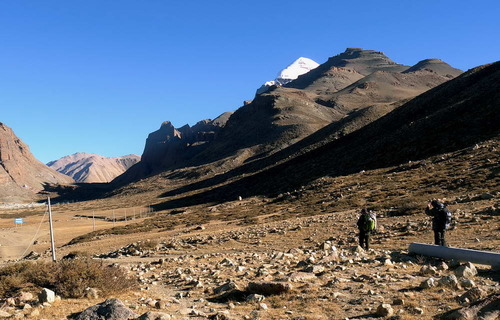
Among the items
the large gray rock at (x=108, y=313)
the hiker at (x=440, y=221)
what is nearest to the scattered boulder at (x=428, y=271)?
the hiker at (x=440, y=221)

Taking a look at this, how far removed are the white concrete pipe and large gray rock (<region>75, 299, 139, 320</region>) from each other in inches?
342

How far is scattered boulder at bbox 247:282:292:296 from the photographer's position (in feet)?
29.3

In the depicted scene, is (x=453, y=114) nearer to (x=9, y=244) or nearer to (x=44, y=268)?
(x=44, y=268)

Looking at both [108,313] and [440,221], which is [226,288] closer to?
[108,313]

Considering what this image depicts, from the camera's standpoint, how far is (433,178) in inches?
1405

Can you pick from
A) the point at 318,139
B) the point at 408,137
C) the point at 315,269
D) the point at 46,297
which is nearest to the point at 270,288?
the point at 315,269

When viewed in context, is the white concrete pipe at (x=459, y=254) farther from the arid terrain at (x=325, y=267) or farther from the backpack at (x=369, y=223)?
the backpack at (x=369, y=223)

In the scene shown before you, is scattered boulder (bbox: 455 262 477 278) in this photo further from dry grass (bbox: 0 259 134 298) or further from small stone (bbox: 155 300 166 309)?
dry grass (bbox: 0 259 134 298)

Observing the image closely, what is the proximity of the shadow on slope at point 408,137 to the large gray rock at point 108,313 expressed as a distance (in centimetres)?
4781

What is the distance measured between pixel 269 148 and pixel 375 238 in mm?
120575

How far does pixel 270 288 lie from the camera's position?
898 cm

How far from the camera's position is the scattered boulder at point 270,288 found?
895cm

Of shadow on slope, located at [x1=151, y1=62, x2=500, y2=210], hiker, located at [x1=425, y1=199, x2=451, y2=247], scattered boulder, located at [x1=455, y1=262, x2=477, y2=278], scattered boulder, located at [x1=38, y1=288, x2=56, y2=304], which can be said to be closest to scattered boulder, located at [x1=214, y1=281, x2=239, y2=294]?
scattered boulder, located at [x1=38, y1=288, x2=56, y2=304]

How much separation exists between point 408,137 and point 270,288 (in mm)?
55748
